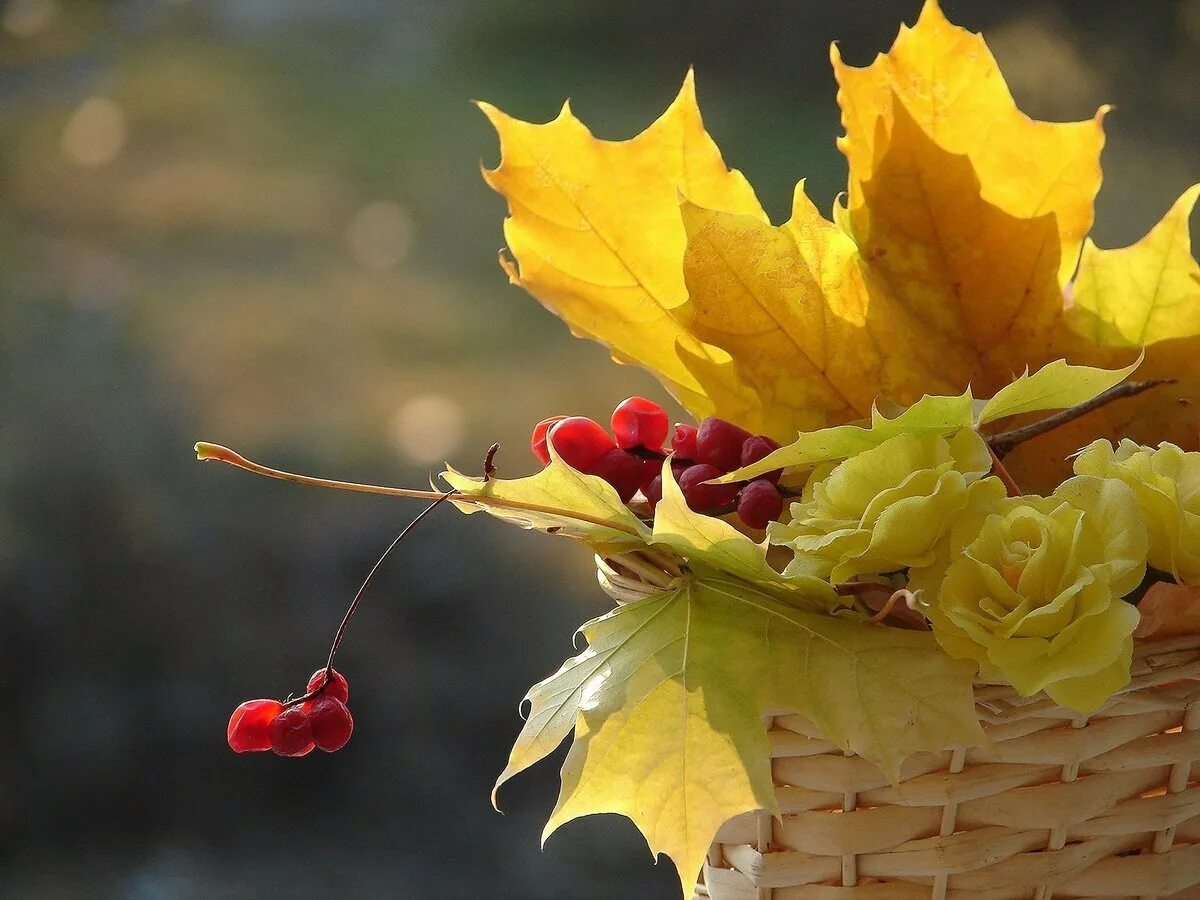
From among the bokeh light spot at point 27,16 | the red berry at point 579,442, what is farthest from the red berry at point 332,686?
the bokeh light spot at point 27,16

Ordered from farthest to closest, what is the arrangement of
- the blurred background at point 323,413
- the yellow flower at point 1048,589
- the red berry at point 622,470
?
the blurred background at point 323,413 < the red berry at point 622,470 < the yellow flower at point 1048,589

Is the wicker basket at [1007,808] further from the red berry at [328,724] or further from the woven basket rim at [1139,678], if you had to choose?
the red berry at [328,724]

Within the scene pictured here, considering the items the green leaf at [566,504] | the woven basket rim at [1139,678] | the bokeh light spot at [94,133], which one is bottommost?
the woven basket rim at [1139,678]

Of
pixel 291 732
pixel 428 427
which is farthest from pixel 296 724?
pixel 428 427

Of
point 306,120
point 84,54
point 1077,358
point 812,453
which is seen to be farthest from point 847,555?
point 84,54

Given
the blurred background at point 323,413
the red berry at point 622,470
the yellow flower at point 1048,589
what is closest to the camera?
the yellow flower at point 1048,589

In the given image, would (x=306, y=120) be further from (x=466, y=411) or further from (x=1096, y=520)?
(x=1096, y=520)
